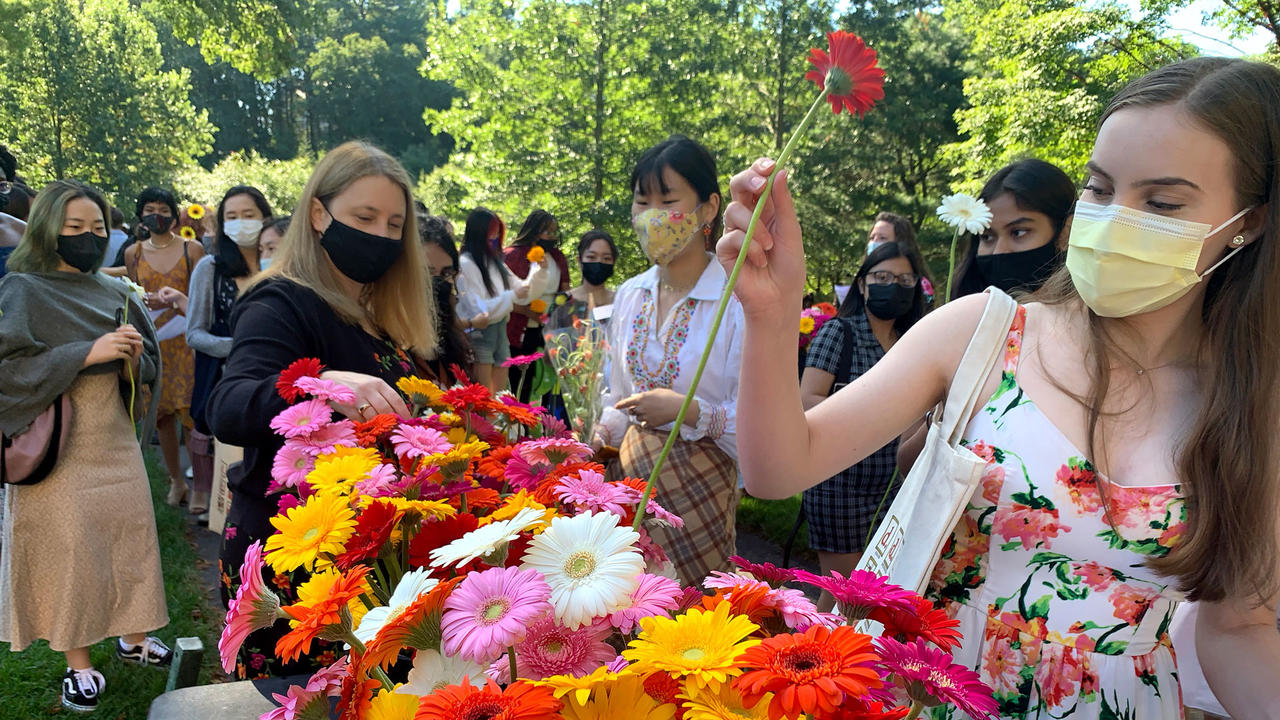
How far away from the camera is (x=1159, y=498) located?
128cm

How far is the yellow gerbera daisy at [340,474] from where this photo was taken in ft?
3.22

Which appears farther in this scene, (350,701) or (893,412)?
(893,412)

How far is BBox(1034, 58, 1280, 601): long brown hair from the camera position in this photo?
123 cm

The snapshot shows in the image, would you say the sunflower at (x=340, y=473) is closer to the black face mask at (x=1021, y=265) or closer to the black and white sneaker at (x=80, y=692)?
the black face mask at (x=1021, y=265)

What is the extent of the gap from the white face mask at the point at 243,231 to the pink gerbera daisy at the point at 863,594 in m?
5.22

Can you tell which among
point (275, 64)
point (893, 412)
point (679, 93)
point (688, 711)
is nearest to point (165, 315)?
point (893, 412)

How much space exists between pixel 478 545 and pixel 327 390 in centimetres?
65

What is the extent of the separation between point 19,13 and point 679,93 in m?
12.0

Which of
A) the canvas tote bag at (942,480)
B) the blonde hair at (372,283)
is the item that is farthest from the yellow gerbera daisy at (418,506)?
the blonde hair at (372,283)

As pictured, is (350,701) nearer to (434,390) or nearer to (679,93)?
(434,390)

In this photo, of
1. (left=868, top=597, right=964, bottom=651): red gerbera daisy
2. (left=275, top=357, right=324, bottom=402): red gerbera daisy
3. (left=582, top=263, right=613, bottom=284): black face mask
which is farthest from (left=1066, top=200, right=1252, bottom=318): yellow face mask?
(left=582, top=263, right=613, bottom=284): black face mask

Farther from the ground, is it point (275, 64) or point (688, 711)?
point (275, 64)

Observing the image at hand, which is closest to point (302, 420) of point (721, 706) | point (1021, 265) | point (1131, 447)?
point (721, 706)

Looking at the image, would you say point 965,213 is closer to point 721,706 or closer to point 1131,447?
point 1131,447
